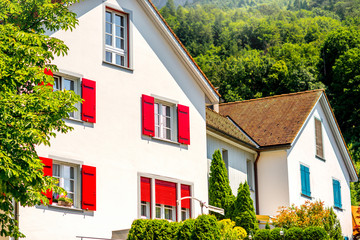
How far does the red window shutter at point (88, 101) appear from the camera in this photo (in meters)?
23.4

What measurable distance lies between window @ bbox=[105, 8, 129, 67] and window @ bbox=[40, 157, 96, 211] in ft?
13.9

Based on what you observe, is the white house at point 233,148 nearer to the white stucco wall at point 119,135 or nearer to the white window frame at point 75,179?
the white stucco wall at point 119,135

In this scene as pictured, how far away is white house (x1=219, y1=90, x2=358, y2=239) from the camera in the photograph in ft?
114

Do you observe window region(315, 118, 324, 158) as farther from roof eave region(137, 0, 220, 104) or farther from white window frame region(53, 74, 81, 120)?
white window frame region(53, 74, 81, 120)

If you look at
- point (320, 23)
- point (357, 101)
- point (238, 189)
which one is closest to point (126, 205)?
point (238, 189)

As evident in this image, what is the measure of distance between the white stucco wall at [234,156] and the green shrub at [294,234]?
4773 millimetres

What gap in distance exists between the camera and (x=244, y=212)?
30.0 meters

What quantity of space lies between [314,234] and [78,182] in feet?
32.3

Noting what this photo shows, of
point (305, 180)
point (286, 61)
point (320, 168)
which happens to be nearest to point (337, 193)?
point (320, 168)

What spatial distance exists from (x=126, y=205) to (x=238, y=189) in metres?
7.57

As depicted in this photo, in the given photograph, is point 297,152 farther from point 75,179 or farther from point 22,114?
point 22,114

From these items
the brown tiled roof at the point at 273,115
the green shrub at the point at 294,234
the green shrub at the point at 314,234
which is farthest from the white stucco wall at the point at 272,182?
the green shrub at the point at 314,234

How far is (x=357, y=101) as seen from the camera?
78.5 metres

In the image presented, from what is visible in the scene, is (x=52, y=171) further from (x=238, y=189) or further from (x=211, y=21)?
(x=211, y=21)
